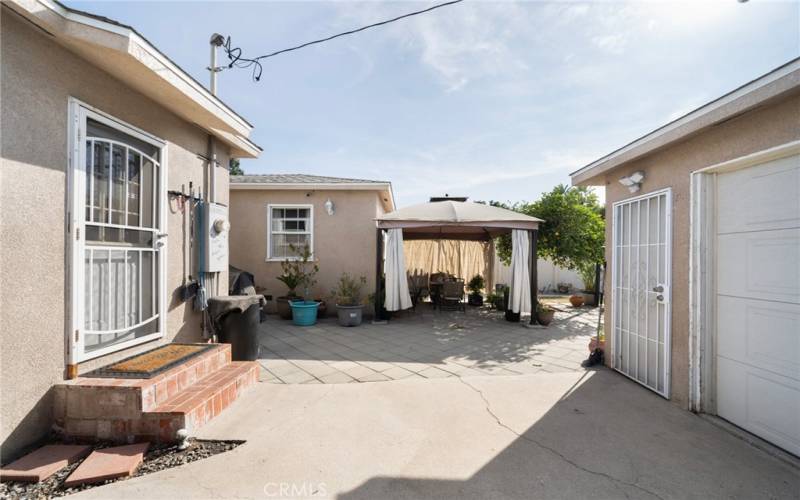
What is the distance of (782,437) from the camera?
8.85 ft

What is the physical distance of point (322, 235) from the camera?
29.5ft

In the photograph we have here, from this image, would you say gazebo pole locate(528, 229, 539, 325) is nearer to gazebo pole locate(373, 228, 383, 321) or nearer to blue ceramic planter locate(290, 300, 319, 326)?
gazebo pole locate(373, 228, 383, 321)

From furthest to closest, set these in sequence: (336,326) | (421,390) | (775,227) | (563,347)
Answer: (336,326), (563,347), (421,390), (775,227)

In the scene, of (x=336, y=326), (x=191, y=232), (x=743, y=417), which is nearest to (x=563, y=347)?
(x=743, y=417)

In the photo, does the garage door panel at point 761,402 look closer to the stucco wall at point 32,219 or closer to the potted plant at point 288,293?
the stucco wall at point 32,219

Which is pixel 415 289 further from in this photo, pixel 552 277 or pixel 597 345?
pixel 552 277

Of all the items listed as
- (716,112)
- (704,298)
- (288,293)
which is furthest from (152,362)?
(716,112)

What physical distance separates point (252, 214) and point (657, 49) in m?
9.29

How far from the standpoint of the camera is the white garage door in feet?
8.76

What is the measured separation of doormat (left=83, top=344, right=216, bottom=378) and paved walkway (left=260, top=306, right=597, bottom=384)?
105 cm

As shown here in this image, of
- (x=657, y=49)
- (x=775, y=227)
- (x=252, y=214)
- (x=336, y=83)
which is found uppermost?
(x=336, y=83)

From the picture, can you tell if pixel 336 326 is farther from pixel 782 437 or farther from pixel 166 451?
pixel 782 437

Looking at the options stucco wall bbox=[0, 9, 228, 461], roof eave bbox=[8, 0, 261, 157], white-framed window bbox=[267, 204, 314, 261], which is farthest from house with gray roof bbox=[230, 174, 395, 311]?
stucco wall bbox=[0, 9, 228, 461]
